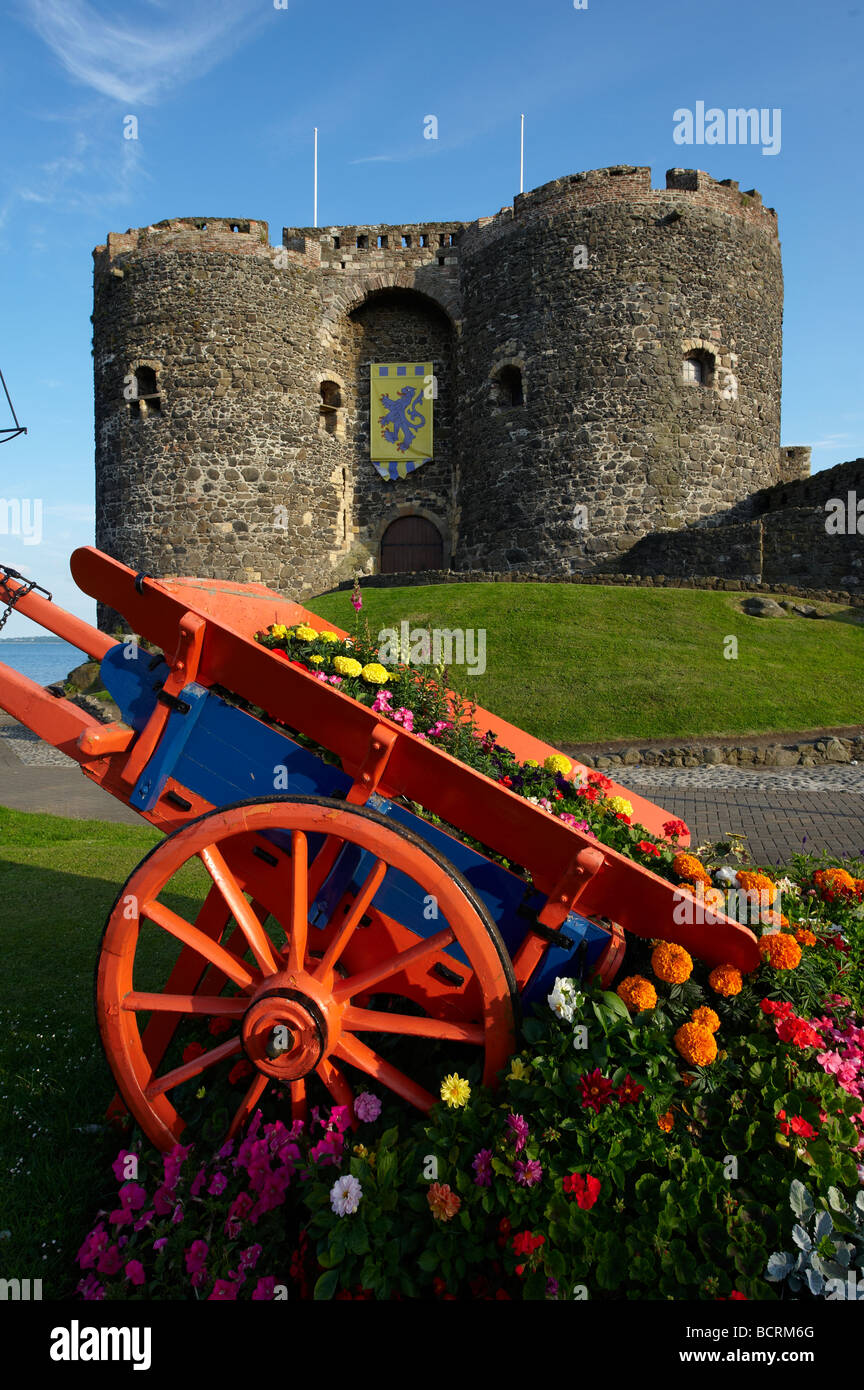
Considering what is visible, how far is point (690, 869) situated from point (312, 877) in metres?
1.32

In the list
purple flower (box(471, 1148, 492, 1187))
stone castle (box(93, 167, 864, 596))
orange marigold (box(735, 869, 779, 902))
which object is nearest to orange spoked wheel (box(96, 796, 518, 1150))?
purple flower (box(471, 1148, 492, 1187))

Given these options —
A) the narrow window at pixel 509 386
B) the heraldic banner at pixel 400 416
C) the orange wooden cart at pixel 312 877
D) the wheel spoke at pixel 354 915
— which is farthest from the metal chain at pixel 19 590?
the heraldic banner at pixel 400 416

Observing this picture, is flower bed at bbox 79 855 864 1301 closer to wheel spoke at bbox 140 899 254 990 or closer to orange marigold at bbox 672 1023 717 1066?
orange marigold at bbox 672 1023 717 1066

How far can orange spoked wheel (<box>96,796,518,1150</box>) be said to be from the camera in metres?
2.30

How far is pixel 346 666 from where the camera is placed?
3211mm

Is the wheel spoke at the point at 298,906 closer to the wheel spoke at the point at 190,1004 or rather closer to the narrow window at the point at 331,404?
the wheel spoke at the point at 190,1004

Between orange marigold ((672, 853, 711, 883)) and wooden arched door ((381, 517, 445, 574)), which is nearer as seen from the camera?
orange marigold ((672, 853, 711, 883))

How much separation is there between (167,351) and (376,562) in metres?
8.65

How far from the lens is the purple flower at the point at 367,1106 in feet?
8.06

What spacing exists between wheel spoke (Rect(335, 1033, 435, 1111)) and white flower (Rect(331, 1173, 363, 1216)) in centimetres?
27

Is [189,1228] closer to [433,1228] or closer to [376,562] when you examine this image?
[433,1228]

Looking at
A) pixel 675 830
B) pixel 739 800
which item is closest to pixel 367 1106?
pixel 675 830

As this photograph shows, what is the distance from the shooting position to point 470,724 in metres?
3.84

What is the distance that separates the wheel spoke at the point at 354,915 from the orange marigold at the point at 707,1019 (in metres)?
0.99
